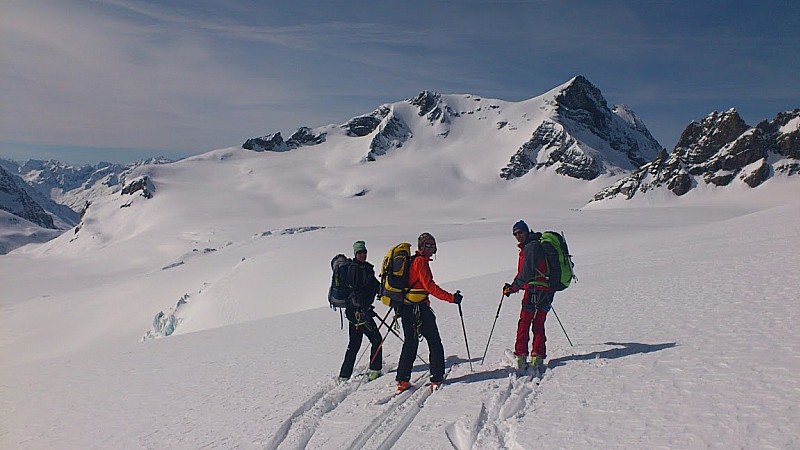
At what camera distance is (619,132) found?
561 feet

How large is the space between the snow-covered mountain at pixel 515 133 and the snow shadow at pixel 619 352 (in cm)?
13128

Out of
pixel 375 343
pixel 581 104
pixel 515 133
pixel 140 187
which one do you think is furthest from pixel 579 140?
pixel 375 343

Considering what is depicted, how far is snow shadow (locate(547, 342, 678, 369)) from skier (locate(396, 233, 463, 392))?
1.70 metres

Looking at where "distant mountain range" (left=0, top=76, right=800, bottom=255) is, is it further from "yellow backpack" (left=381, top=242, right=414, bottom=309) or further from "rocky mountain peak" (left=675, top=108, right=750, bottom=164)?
"yellow backpack" (left=381, top=242, right=414, bottom=309)

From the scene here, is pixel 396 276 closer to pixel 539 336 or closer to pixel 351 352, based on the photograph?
pixel 351 352

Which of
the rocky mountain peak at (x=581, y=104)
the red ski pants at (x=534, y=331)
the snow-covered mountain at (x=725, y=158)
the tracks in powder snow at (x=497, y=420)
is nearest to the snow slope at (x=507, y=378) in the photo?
the tracks in powder snow at (x=497, y=420)

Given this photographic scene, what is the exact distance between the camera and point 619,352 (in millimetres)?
7379

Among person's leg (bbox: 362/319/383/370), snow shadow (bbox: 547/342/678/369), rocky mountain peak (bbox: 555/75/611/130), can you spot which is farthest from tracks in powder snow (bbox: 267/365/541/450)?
rocky mountain peak (bbox: 555/75/611/130)

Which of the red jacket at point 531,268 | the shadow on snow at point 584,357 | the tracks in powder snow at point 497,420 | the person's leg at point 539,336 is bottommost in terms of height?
the tracks in powder snow at point 497,420

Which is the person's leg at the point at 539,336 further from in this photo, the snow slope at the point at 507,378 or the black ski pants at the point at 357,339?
the black ski pants at the point at 357,339

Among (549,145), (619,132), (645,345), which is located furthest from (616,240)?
(619,132)

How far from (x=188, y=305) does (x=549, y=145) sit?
131 m

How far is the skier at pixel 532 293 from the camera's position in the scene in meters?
7.18

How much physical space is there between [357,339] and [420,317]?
1273 millimetres
